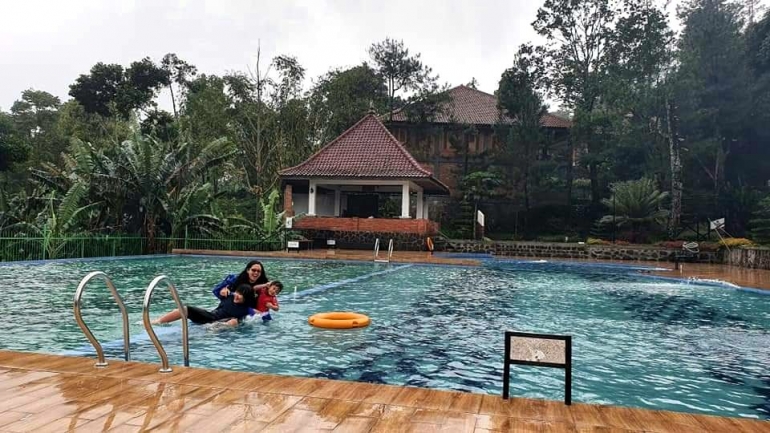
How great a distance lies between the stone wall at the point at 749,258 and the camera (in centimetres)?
1870

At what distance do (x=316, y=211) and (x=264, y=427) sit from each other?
2407 centimetres

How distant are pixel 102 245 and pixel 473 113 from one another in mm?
26778

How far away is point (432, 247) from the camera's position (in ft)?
80.3

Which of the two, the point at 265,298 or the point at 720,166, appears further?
the point at 720,166

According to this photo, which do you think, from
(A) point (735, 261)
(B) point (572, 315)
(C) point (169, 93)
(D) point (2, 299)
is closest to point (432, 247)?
(A) point (735, 261)

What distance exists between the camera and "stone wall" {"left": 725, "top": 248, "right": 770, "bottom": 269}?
1870cm

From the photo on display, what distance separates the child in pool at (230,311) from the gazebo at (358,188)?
1721 centimetres

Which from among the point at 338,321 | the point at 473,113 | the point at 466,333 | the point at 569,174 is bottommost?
the point at 466,333

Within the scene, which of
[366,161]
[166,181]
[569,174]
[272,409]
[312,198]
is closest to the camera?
[272,409]

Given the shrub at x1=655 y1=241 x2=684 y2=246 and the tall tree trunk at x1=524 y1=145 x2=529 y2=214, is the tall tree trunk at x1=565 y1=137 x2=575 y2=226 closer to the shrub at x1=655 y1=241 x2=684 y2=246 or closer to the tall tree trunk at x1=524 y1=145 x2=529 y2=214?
the tall tree trunk at x1=524 y1=145 x2=529 y2=214

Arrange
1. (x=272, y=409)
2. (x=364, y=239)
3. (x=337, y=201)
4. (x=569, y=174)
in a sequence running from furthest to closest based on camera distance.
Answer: (x=569, y=174) < (x=337, y=201) < (x=364, y=239) < (x=272, y=409)

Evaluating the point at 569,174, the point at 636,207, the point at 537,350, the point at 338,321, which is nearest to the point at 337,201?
the point at 569,174

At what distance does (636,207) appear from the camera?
2695cm

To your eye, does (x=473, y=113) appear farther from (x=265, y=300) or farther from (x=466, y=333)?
(x=265, y=300)
